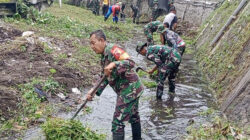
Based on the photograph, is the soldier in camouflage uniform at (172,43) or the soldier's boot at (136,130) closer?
the soldier's boot at (136,130)

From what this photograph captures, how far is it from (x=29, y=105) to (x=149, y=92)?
3.12 meters

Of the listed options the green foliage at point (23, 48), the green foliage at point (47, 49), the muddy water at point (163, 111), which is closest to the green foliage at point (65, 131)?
the muddy water at point (163, 111)

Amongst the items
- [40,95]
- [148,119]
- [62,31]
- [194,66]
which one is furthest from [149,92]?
[62,31]

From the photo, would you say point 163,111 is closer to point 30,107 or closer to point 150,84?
point 150,84

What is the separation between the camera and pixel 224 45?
339 inches

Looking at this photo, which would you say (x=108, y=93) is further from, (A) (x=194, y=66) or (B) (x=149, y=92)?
(A) (x=194, y=66)

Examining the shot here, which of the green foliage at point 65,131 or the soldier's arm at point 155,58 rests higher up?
the soldier's arm at point 155,58

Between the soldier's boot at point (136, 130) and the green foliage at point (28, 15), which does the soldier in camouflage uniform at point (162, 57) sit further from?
the green foliage at point (28, 15)

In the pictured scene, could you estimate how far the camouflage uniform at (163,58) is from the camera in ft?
20.6

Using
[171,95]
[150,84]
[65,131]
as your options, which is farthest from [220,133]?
[150,84]

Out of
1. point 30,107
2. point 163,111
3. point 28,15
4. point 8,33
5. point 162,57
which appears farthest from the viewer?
point 28,15

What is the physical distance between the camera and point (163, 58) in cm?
646

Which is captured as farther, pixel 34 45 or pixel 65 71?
pixel 34 45

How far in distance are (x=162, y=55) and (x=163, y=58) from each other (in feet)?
0.27
